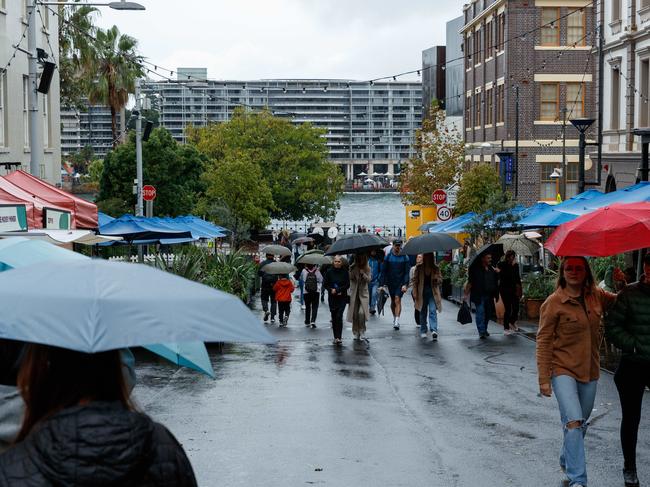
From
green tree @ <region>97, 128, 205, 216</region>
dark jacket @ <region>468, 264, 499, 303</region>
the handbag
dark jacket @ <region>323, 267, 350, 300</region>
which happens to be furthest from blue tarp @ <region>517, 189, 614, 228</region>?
green tree @ <region>97, 128, 205, 216</region>

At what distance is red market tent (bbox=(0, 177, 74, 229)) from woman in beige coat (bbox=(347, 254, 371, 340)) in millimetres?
5357

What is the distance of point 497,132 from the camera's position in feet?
171

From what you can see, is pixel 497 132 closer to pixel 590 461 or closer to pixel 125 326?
pixel 590 461

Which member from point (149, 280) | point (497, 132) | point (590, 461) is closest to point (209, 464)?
point (590, 461)

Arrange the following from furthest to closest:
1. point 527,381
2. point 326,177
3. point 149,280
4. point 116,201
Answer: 1. point 326,177
2. point 116,201
3. point 527,381
4. point 149,280

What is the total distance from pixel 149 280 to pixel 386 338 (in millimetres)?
17223

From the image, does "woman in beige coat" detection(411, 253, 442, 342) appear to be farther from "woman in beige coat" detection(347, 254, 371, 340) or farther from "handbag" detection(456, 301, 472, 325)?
"woman in beige coat" detection(347, 254, 371, 340)

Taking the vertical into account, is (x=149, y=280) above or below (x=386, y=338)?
above

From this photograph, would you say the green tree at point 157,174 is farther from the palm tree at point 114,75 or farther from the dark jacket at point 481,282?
the dark jacket at point 481,282

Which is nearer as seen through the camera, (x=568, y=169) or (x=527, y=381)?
(x=527, y=381)

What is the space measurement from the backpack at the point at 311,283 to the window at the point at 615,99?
15164 millimetres

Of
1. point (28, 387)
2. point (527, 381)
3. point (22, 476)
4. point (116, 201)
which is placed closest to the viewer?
point (22, 476)

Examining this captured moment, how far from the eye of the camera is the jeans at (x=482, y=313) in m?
20.6

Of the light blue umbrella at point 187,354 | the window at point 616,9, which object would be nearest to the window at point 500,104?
the window at point 616,9
